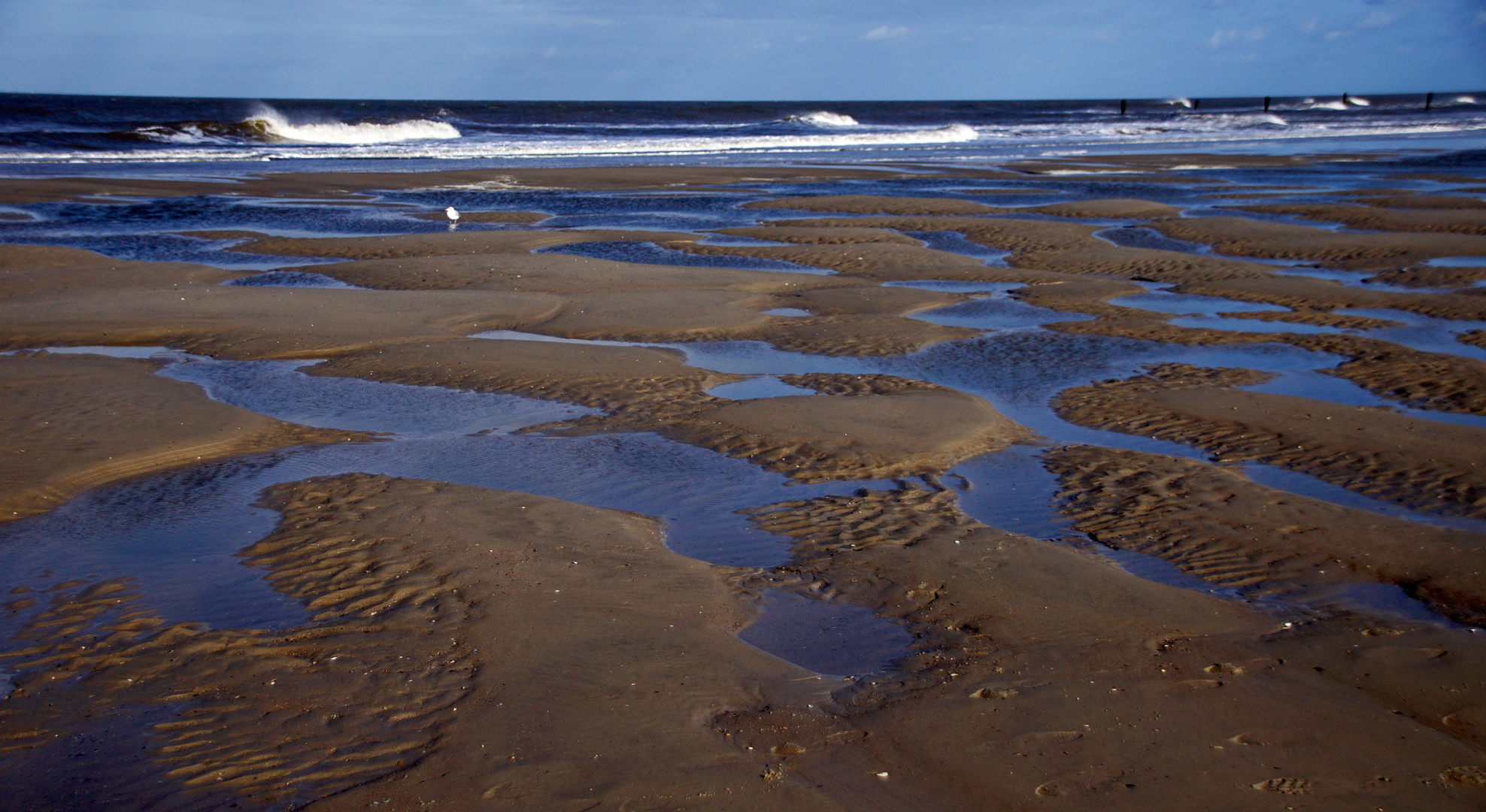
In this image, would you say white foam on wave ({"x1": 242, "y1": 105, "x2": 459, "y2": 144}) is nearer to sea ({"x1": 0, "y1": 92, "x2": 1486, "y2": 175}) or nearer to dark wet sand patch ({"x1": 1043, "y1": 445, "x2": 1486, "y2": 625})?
sea ({"x1": 0, "y1": 92, "x2": 1486, "y2": 175})

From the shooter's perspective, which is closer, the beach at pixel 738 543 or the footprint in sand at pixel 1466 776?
the footprint in sand at pixel 1466 776

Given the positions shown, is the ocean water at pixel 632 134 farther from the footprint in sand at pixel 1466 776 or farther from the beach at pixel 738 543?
the footprint in sand at pixel 1466 776

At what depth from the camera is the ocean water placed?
1526 inches

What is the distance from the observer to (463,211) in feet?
67.3

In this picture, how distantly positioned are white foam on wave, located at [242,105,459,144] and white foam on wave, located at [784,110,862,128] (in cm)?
2395

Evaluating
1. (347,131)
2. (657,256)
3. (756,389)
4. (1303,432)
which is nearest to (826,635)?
(756,389)

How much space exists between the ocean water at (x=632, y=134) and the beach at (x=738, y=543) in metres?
28.5

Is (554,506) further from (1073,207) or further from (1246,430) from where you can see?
(1073,207)

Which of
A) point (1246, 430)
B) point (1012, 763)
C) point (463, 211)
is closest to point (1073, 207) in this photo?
point (463, 211)

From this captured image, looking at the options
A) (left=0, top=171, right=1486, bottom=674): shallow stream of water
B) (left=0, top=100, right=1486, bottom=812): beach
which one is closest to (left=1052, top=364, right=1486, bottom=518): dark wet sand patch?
(left=0, top=100, right=1486, bottom=812): beach

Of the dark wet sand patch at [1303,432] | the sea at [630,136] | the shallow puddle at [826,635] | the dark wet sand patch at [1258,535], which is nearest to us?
the shallow puddle at [826,635]

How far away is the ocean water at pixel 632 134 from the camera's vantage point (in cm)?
3875

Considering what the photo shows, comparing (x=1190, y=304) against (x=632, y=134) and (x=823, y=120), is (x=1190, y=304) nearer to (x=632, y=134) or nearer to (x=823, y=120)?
(x=632, y=134)

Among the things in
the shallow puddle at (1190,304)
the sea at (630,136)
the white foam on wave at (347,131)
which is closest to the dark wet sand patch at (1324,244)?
the shallow puddle at (1190,304)
